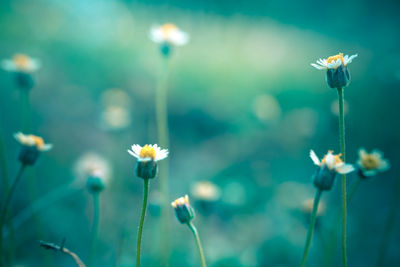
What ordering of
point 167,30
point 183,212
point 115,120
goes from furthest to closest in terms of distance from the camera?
point 115,120, point 167,30, point 183,212

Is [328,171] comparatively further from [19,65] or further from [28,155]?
[19,65]

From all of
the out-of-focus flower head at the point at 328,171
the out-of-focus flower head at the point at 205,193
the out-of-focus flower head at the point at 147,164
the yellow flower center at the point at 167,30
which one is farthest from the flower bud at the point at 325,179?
the yellow flower center at the point at 167,30

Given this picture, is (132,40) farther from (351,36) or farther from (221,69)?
(351,36)

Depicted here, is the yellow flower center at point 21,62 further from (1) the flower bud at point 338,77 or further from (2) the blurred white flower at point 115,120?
(1) the flower bud at point 338,77

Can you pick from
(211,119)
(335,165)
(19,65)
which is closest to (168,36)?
(19,65)

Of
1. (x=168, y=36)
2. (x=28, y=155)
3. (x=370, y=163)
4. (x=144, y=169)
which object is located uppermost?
(x=168, y=36)
